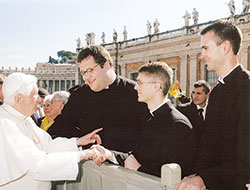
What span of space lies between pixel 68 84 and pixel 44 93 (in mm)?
36665

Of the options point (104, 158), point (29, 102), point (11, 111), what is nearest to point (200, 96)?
point (104, 158)

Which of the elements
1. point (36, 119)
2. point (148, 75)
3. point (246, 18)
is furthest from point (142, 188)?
point (246, 18)

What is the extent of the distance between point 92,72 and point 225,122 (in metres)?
1.55

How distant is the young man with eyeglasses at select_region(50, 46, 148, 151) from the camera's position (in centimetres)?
292

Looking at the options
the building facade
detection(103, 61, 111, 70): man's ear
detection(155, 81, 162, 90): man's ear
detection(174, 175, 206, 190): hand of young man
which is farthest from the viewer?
the building facade

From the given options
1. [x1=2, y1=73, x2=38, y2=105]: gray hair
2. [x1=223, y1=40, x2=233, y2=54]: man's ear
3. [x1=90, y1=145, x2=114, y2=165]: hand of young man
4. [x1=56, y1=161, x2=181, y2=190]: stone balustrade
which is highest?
[x1=223, y1=40, x2=233, y2=54]: man's ear

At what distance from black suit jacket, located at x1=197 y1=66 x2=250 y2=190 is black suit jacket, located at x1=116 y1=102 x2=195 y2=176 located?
0.19 metres

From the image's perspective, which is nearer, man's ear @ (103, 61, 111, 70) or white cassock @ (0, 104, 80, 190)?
white cassock @ (0, 104, 80, 190)

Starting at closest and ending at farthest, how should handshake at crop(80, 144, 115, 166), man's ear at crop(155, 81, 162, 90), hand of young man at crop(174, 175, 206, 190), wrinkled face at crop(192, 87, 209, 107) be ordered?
hand of young man at crop(174, 175, 206, 190), handshake at crop(80, 144, 115, 166), man's ear at crop(155, 81, 162, 90), wrinkled face at crop(192, 87, 209, 107)

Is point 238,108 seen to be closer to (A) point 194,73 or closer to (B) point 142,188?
(B) point 142,188

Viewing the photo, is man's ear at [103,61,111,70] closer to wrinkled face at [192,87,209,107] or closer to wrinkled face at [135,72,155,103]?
wrinkled face at [135,72,155,103]

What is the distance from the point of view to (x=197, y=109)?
Answer: 379cm

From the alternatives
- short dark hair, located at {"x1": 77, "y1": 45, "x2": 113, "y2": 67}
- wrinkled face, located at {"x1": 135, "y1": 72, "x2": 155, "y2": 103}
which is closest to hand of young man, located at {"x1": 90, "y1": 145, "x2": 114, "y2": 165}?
wrinkled face, located at {"x1": 135, "y1": 72, "x2": 155, "y2": 103}

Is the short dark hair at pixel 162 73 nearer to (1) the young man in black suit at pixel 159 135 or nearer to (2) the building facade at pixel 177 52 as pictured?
(1) the young man in black suit at pixel 159 135
